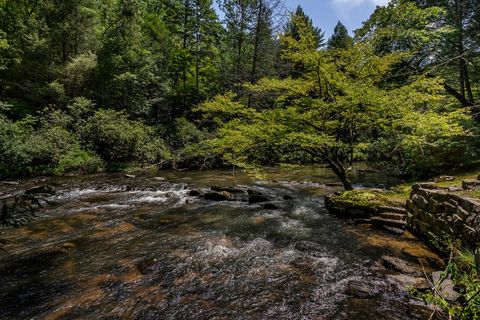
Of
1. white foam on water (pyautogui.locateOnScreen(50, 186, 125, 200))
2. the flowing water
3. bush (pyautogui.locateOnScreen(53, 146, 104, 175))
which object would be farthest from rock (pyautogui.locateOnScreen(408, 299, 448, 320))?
bush (pyautogui.locateOnScreen(53, 146, 104, 175))

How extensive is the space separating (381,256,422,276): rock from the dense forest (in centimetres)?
237

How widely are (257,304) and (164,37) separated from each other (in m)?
28.6

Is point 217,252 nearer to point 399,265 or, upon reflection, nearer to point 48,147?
point 399,265

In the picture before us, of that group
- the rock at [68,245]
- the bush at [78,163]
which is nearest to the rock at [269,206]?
the rock at [68,245]

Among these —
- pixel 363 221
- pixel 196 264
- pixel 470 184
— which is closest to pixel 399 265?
pixel 363 221

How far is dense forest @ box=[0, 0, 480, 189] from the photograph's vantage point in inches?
339

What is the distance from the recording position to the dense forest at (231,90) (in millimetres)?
8617

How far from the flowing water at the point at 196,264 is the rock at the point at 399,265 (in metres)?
0.19

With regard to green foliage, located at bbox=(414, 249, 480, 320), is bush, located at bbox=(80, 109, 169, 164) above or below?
above

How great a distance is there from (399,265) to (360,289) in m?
1.26

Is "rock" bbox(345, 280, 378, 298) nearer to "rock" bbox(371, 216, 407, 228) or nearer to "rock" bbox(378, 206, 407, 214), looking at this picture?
"rock" bbox(371, 216, 407, 228)

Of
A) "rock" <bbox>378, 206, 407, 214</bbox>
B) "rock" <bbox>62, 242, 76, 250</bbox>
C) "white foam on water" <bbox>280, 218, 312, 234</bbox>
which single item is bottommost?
"rock" <bbox>62, 242, 76, 250</bbox>

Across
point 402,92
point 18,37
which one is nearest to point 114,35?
point 18,37

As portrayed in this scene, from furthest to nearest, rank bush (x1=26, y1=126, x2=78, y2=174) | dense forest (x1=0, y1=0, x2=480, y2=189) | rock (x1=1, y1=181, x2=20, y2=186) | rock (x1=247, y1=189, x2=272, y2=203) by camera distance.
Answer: bush (x1=26, y1=126, x2=78, y2=174) → rock (x1=1, y1=181, x2=20, y2=186) → rock (x1=247, y1=189, x2=272, y2=203) → dense forest (x1=0, y1=0, x2=480, y2=189)
